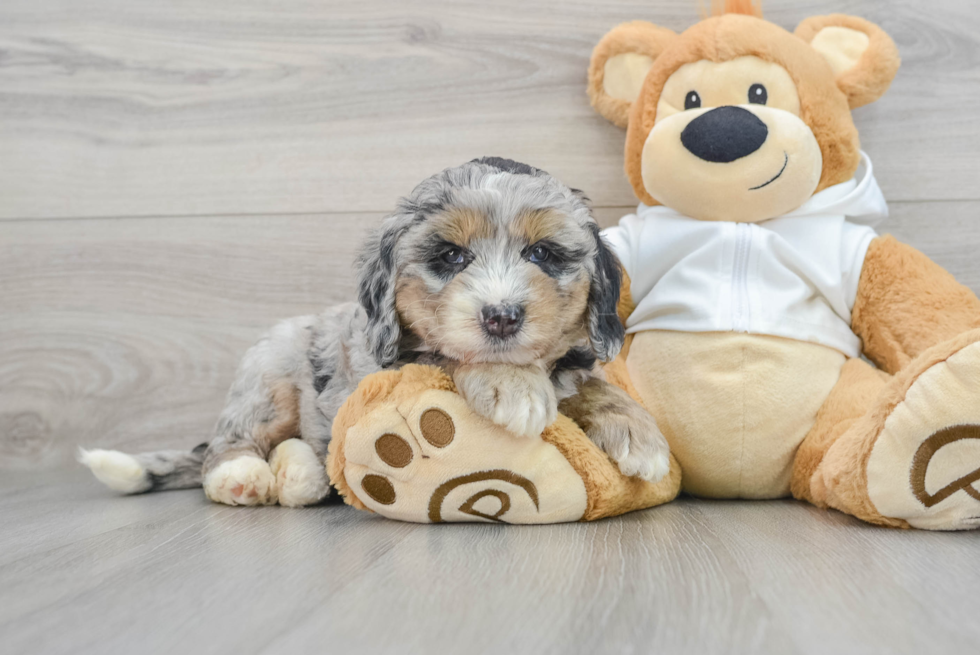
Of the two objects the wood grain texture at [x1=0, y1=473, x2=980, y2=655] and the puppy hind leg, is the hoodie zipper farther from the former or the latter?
the puppy hind leg

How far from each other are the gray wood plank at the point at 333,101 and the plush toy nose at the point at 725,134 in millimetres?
579

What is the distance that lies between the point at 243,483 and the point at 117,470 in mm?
472

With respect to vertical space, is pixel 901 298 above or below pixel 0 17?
below

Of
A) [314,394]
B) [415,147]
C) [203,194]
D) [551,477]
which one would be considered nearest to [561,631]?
[551,477]

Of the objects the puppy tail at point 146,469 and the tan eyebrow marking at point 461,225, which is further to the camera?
the puppy tail at point 146,469

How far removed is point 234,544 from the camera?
4.82ft

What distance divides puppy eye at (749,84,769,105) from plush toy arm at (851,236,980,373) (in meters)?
0.48

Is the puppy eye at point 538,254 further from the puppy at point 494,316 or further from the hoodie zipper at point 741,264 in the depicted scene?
the hoodie zipper at point 741,264

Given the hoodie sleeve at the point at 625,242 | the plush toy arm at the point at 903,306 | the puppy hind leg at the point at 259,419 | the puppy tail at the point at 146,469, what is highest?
the hoodie sleeve at the point at 625,242

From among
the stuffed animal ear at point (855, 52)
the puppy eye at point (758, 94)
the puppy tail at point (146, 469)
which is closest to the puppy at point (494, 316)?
the puppy tail at point (146, 469)

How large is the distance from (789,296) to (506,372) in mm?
841

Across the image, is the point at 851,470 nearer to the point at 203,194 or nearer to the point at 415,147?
the point at 415,147

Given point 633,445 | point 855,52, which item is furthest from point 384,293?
point 855,52

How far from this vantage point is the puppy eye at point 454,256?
1554mm
